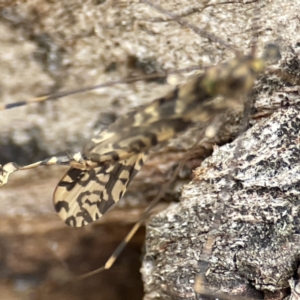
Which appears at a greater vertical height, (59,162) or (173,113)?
(173,113)

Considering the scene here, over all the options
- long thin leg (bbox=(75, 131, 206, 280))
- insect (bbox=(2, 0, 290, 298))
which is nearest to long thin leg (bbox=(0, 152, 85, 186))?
insect (bbox=(2, 0, 290, 298))

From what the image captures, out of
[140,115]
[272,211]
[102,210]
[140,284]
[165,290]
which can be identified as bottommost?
[140,284]

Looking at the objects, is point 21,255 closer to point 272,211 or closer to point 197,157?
point 197,157

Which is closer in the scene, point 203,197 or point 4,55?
point 203,197

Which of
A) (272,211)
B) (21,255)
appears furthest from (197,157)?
(21,255)

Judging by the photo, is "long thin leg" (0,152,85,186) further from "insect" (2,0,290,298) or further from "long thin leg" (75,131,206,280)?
"long thin leg" (75,131,206,280)

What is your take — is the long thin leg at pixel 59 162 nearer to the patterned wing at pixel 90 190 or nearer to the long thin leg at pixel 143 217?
the patterned wing at pixel 90 190

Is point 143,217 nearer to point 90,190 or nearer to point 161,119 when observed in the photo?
point 90,190

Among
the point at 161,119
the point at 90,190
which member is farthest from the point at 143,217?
the point at 161,119

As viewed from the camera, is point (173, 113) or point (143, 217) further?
point (143, 217)
